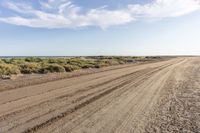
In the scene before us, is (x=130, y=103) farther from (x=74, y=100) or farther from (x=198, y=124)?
(x=198, y=124)

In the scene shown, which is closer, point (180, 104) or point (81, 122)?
point (81, 122)

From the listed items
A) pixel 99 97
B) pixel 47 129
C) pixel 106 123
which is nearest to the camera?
pixel 47 129

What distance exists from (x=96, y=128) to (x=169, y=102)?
435cm

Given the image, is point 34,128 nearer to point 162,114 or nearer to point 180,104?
point 162,114

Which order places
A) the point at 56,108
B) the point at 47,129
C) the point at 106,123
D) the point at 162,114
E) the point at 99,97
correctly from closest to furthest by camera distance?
the point at 47,129 → the point at 106,123 → the point at 162,114 → the point at 56,108 → the point at 99,97

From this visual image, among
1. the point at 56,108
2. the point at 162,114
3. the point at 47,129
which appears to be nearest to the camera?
the point at 47,129

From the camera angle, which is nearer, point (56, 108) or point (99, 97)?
point (56, 108)

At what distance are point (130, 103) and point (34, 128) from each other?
162 inches

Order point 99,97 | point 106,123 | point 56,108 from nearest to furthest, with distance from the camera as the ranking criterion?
point 106,123, point 56,108, point 99,97

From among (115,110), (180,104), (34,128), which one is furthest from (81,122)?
(180,104)

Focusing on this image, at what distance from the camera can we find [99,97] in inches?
396

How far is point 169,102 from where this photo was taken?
9344 millimetres

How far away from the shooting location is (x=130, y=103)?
9.00m

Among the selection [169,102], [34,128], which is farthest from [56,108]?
[169,102]
